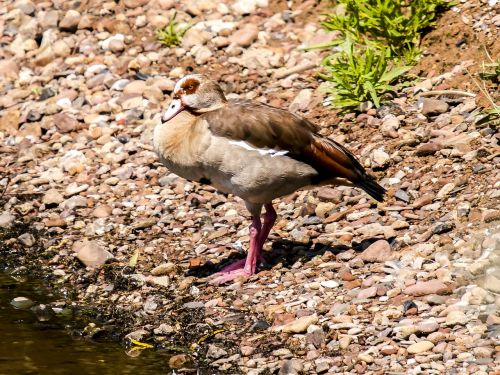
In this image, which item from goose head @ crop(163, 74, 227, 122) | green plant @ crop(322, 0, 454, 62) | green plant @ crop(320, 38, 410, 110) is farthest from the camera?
green plant @ crop(322, 0, 454, 62)

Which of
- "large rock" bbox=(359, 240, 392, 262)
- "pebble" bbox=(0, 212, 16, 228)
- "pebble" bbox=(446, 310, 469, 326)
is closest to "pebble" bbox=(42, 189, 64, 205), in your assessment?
"pebble" bbox=(0, 212, 16, 228)

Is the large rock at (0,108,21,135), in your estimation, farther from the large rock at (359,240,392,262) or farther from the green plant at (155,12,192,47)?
the large rock at (359,240,392,262)

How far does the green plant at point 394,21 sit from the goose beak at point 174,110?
2.82 meters

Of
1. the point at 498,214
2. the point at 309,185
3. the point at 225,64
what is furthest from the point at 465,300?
the point at 225,64

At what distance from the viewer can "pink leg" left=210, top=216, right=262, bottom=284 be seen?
8.17m

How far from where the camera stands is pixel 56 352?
24.0 ft

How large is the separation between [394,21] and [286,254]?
309 centimetres

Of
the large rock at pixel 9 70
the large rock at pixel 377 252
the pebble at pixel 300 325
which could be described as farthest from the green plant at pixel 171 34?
the pebble at pixel 300 325

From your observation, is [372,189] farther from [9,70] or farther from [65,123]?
[9,70]

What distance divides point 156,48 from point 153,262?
152 inches

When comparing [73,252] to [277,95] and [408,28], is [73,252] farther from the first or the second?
[408,28]

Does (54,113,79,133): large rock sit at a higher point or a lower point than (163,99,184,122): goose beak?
lower

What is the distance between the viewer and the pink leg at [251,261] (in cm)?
817

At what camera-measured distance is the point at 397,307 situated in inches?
279
